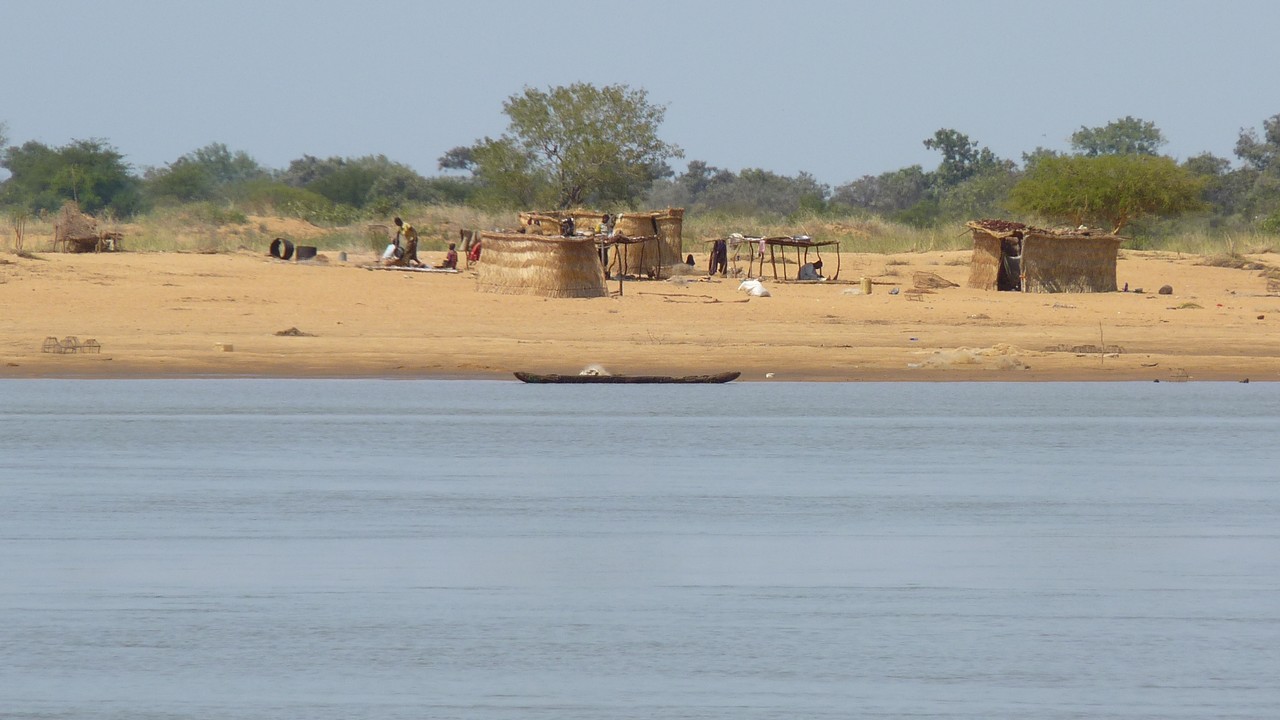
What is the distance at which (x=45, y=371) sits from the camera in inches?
689

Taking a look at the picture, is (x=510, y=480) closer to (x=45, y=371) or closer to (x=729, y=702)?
(x=729, y=702)

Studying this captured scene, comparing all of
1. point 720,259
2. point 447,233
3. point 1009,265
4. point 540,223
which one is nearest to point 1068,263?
point 1009,265

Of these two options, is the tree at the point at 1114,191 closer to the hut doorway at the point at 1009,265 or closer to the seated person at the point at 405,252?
the hut doorway at the point at 1009,265

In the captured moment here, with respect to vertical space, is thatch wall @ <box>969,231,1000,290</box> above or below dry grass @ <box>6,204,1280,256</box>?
below

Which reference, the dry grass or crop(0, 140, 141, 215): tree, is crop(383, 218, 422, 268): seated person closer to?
the dry grass

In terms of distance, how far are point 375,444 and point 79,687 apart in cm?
713

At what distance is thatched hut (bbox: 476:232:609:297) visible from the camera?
2319 cm

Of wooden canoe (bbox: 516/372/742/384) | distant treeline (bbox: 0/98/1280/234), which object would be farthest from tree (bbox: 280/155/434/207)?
wooden canoe (bbox: 516/372/742/384)

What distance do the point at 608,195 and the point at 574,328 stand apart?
27.8 m

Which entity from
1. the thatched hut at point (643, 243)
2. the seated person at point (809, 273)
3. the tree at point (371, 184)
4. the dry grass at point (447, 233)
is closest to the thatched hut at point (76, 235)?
the dry grass at point (447, 233)

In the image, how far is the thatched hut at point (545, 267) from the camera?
23188mm

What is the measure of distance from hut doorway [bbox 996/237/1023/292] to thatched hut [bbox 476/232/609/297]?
6.46 m

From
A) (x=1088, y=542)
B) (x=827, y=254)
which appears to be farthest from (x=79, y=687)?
(x=827, y=254)

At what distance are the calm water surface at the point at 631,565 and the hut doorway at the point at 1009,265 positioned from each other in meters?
11.1
